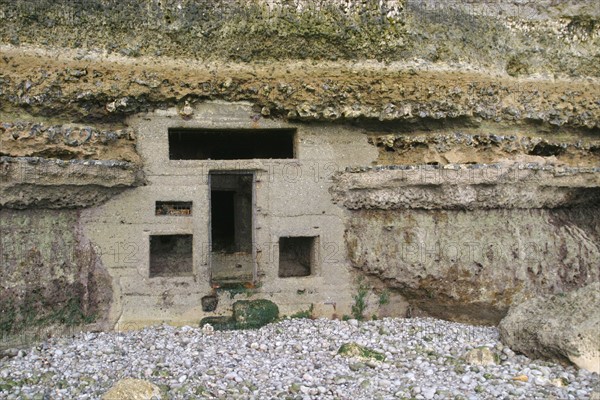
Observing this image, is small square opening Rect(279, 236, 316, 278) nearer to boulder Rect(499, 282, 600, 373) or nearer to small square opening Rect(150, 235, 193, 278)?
small square opening Rect(150, 235, 193, 278)

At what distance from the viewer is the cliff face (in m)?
8.04

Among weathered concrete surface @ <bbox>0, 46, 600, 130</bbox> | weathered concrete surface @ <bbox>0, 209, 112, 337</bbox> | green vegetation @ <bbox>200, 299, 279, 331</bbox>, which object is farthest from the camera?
green vegetation @ <bbox>200, 299, 279, 331</bbox>

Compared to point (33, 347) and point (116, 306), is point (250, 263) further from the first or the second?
point (33, 347)

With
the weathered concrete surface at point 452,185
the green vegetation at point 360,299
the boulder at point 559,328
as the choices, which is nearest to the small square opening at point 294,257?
the green vegetation at point 360,299

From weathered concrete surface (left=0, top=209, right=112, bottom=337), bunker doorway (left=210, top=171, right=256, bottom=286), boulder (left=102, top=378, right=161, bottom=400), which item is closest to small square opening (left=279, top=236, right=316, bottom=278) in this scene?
bunker doorway (left=210, top=171, right=256, bottom=286)

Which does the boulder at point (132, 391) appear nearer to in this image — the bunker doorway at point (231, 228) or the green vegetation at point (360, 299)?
the bunker doorway at point (231, 228)

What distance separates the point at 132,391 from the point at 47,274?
2579mm

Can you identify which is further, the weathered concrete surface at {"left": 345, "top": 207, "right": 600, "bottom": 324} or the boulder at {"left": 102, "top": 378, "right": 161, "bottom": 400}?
the weathered concrete surface at {"left": 345, "top": 207, "right": 600, "bottom": 324}

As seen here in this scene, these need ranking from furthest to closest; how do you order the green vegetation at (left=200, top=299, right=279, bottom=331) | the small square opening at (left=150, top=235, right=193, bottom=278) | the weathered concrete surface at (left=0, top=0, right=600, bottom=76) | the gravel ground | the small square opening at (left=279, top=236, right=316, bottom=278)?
the small square opening at (left=279, top=236, right=316, bottom=278)
the small square opening at (left=150, top=235, right=193, bottom=278)
the green vegetation at (left=200, top=299, right=279, bottom=331)
the weathered concrete surface at (left=0, top=0, right=600, bottom=76)
the gravel ground

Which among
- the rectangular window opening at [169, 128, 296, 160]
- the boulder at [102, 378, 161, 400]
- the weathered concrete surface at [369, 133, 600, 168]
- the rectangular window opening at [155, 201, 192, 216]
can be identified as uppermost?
the rectangular window opening at [169, 128, 296, 160]

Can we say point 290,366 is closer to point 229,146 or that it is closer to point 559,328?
point 559,328

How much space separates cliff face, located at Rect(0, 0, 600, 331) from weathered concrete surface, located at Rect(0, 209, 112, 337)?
4 centimetres

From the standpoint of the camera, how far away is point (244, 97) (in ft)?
28.1

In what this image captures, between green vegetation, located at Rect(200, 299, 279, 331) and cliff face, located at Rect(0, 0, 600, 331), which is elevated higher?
cliff face, located at Rect(0, 0, 600, 331)
